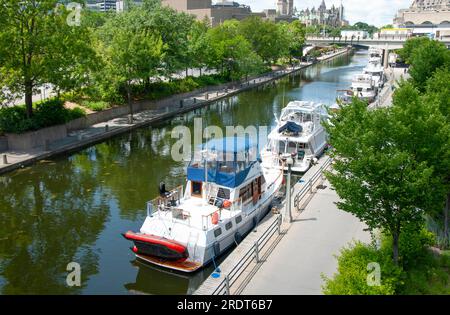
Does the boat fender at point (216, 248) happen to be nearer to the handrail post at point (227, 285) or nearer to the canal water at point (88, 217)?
the canal water at point (88, 217)

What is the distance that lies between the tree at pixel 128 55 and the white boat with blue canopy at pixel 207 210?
2430 cm

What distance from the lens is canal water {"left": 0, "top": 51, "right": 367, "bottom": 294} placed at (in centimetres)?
1933

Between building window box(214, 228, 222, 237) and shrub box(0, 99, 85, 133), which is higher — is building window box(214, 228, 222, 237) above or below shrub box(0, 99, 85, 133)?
below

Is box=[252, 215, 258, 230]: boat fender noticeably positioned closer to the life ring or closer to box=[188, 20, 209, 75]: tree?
the life ring

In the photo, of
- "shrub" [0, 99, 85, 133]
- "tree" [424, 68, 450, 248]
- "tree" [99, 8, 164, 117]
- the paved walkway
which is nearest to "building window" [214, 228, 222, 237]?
the paved walkway

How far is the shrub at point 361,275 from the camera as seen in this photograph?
557 inches

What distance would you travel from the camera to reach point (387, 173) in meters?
15.1

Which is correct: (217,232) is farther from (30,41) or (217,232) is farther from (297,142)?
(30,41)

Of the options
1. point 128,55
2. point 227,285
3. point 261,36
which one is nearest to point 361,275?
point 227,285

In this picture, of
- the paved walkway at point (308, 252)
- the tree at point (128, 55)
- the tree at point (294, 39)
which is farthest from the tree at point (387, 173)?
the tree at point (294, 39)

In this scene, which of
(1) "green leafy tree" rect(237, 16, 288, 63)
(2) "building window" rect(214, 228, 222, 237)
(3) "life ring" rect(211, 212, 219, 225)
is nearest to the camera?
(2) "building window" rect(214, 228, 222, 237)

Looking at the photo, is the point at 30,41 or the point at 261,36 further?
the point at 261,36

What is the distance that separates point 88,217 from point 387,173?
54.4 feet
